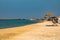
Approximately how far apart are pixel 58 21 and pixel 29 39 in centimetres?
2540

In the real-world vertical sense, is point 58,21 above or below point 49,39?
below

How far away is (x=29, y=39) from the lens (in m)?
10.6

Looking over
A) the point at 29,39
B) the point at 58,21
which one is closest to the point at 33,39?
the point at 29,39

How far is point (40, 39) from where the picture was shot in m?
10.6

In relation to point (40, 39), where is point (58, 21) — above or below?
below

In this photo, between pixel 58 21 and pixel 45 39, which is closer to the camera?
pixel 45 39

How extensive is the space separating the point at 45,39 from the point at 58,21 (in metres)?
25.2

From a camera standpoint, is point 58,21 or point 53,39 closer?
point 53,39

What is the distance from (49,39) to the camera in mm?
10633

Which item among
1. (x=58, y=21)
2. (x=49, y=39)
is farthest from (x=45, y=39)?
(x=58, y=21)

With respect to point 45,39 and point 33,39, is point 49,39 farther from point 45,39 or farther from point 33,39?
point 33,39

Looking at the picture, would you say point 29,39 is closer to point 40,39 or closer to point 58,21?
point 40,39

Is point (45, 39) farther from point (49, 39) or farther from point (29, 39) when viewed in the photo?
point (29, 39)

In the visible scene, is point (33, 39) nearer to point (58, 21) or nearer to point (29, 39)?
point (29, 39)
